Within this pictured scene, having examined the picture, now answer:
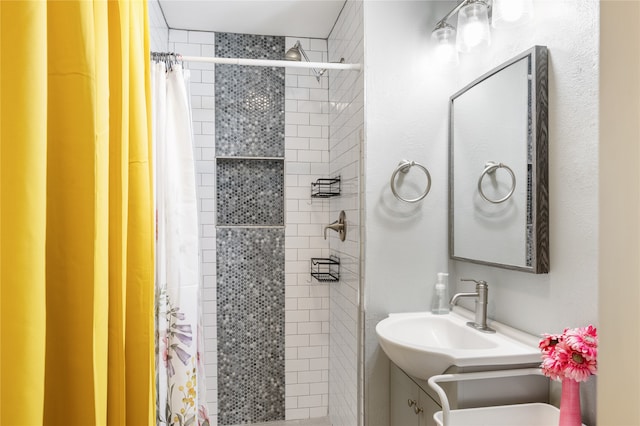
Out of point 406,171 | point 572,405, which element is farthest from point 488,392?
point 406,171

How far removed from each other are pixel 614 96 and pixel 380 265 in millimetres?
1725

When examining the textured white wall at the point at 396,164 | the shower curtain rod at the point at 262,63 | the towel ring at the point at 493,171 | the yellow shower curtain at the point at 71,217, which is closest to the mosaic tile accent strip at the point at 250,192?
the shower curtain rod at the point at 262,63

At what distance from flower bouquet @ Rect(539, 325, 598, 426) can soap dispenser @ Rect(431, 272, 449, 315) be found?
2.68ft

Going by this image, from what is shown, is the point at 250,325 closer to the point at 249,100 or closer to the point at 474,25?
the point at 249,100

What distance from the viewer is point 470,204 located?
1.99 meters

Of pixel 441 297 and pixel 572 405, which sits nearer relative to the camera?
pixel 572 405

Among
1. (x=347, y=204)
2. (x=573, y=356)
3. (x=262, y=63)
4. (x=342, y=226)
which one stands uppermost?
(x=262, y=63)

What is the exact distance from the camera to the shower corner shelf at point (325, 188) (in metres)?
2.69

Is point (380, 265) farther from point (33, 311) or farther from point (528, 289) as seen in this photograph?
point (33, 311)

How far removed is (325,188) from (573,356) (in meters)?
1.92

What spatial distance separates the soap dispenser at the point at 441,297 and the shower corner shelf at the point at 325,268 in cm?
78

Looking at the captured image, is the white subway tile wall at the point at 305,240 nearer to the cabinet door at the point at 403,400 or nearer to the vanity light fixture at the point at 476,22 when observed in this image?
the cabinet door at the point at 403,400

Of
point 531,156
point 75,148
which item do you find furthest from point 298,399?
point 75,148

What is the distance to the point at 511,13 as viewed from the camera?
1.63 meters
